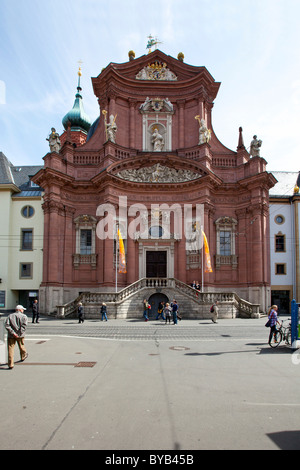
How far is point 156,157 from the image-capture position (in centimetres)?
3372

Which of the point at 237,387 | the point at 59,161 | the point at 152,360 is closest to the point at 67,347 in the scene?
the point at 152,360

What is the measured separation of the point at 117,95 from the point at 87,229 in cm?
1290

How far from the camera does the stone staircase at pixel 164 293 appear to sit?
1038 inches

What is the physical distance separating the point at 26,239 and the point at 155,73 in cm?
2053

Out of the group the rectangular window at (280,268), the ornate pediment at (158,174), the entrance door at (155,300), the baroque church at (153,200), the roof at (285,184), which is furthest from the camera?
the roof at (285,184)

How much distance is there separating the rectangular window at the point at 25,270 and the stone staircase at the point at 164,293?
982 cm

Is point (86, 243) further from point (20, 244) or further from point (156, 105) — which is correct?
point (156, 105)

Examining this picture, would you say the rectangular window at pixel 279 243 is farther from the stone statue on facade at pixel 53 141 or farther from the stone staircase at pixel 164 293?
the stone statue on facade at pixel 53 141

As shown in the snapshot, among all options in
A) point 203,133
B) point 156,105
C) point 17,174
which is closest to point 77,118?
point 17,174

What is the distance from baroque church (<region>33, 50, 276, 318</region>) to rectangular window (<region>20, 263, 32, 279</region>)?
17.0ft

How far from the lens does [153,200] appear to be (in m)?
33.9

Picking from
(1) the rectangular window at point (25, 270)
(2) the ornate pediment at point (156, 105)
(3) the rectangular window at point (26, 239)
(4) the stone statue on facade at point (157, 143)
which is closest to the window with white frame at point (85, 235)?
(3) the rectangular window at point (26, 239)
